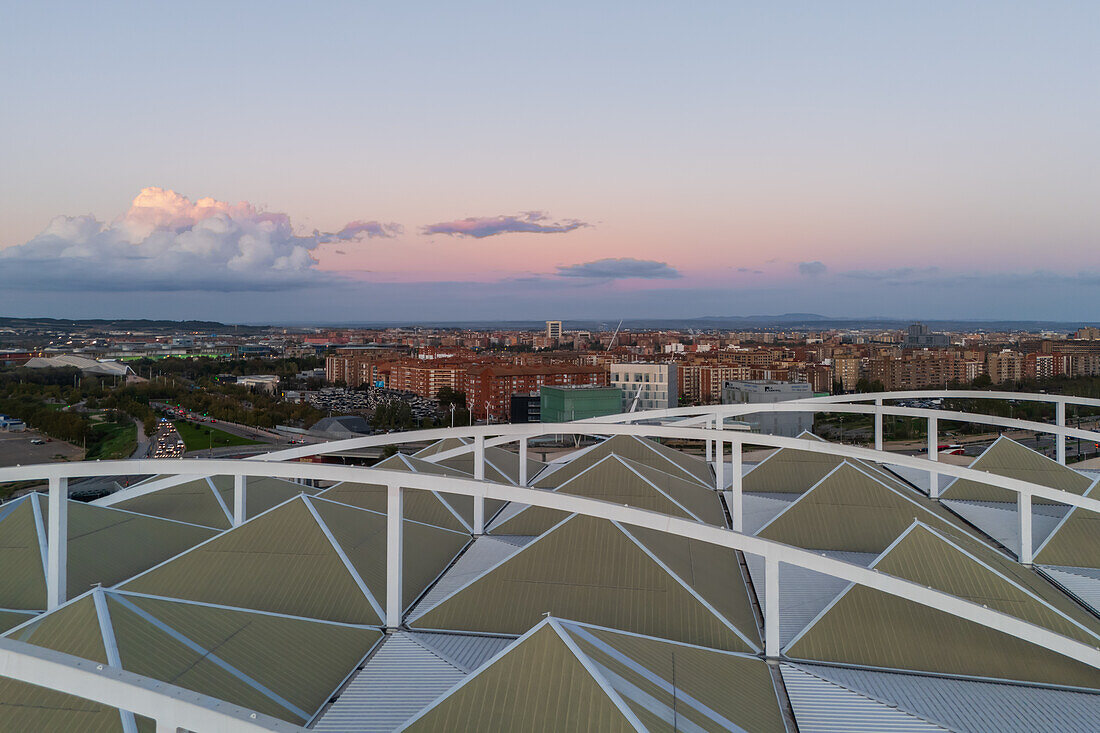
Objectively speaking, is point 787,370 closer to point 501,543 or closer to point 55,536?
point 501,543

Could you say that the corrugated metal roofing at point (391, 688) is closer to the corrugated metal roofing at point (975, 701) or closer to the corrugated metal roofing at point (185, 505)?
the corrugated metal roofing at point (975, 701)

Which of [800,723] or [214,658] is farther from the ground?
[214,658]

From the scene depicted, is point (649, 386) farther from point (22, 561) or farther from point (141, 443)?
point (22, 561)

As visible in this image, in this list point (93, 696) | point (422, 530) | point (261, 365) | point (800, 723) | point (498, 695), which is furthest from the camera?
point (261, 365)

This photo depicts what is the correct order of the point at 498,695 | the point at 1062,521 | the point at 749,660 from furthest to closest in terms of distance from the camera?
the point at 1062,521, the point at 749,660, the point at 498,695

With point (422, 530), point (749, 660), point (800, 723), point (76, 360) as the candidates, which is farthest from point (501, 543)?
point (76, 360)

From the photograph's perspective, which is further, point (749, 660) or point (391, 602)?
point (391, 602)
